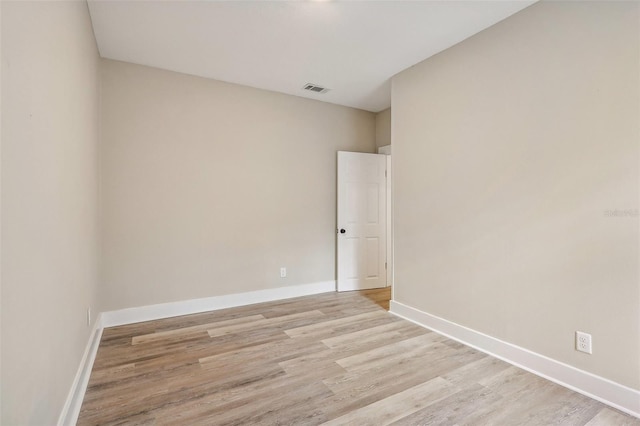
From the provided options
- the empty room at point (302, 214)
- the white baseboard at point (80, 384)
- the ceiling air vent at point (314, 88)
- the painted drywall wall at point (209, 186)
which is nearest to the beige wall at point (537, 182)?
the empty room at point (302, 214)

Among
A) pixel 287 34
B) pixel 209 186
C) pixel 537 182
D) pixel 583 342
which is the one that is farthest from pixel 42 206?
pixel 583 342

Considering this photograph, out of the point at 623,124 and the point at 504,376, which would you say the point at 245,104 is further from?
the point at 504,376

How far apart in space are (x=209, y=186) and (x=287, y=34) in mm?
1868

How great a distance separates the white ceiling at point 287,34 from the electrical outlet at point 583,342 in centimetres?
239

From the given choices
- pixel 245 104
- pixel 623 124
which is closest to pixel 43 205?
pixel 245 104

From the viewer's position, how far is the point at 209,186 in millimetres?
3660

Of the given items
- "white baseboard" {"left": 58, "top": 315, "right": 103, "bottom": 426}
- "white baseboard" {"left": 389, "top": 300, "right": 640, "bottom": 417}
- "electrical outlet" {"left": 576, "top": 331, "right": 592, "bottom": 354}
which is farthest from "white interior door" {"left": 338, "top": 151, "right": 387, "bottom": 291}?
"white baseboard" {"left": 58, "top": 315, "right": 103, "bottom": 426}

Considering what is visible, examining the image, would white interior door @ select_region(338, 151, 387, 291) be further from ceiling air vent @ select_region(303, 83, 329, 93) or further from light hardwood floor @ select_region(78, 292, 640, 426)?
light hardwood floor @ select_region(78, 292, 640, 426)

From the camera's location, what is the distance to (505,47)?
8.21 feet

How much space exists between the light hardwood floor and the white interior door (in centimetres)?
137

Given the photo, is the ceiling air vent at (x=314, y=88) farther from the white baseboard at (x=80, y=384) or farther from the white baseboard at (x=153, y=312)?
the white baseboard at (x=80, y=384)

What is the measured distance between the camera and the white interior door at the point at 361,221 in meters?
4.53

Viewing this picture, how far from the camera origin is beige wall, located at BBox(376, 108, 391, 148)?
15.5 feet

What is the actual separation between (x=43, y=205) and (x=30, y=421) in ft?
2.70
